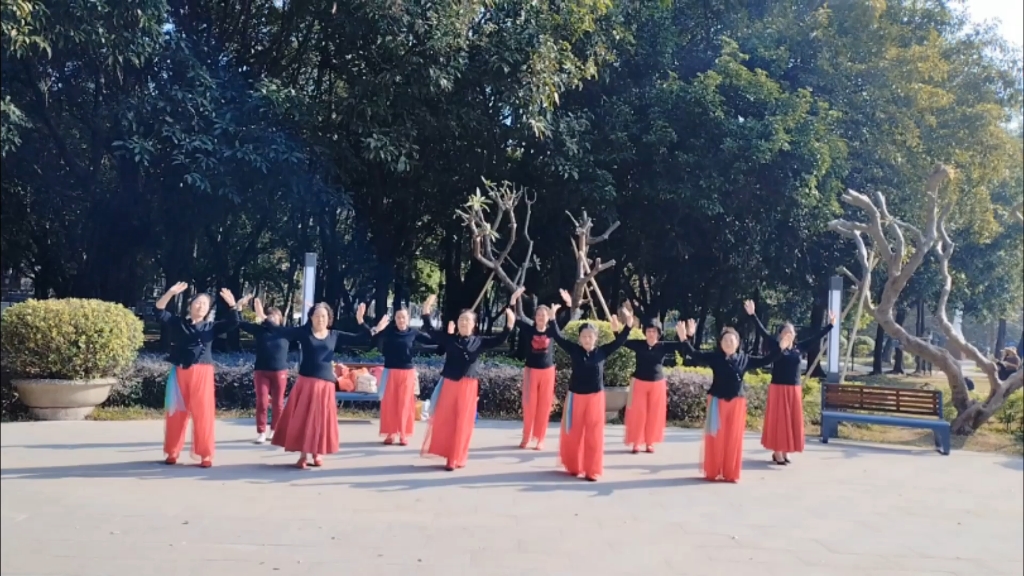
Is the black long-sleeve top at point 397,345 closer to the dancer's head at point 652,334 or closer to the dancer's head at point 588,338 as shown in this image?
the dancer's head at point 588,338

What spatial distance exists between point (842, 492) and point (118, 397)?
8.86 meters

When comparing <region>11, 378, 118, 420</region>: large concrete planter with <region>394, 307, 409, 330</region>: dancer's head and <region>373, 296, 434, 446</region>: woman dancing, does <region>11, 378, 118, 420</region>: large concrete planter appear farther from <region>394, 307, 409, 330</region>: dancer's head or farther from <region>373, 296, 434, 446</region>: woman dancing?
<region>394, 307, 409, 330</region>: dancer's head

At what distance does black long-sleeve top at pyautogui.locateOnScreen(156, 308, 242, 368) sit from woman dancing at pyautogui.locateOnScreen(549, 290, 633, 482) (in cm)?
331

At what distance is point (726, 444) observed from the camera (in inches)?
319

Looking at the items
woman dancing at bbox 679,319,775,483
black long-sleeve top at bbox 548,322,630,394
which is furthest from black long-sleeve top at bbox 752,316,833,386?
black long-sleeve top at bbox 548,322,630,394

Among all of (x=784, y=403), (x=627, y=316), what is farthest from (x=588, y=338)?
(x=784, y=403)

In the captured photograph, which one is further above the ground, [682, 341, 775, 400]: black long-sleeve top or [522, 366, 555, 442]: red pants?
[682, 341, 775, 400]: black long-sleeve top

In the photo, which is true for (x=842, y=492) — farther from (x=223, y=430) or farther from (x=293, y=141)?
(x=293, y=141)

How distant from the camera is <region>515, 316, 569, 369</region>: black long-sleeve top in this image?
9.07 m

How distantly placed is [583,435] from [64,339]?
609 centimetres

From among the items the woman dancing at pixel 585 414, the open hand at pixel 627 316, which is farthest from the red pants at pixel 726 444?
the open hand at pixel 627 316

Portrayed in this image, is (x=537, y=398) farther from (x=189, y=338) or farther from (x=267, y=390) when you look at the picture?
(x=189, y=338)

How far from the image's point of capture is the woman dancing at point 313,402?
303 inches

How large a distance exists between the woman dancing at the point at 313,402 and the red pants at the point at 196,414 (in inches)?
23.9
